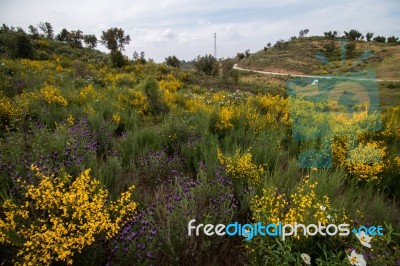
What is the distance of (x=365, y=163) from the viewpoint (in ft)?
12.5

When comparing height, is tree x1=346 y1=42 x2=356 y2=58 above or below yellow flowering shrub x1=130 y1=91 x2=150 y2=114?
above

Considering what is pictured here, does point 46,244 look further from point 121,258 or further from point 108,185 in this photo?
point 108,185

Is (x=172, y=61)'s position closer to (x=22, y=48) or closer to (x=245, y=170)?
(x=22, y=48)

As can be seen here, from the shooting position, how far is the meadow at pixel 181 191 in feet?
6.75

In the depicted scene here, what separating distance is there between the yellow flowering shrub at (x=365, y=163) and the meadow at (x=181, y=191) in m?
0.02

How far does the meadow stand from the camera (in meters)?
2.06

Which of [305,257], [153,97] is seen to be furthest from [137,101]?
[305,257]

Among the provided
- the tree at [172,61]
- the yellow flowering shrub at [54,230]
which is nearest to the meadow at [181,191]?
the yellow flowering shrub at [54,230]

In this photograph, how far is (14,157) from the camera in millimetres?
2982

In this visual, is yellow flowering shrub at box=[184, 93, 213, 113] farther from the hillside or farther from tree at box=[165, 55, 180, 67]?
the hillside

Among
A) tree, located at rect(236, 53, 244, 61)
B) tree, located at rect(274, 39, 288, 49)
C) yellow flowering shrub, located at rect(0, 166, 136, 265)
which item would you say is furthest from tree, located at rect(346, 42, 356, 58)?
yellow flowering shrub, located at rect(0, 166, 136, 265)

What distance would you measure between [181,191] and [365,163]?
9.35 ft

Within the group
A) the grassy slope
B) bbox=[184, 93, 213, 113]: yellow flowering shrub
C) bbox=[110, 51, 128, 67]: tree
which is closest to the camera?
bbox=[184, 93, 213, 113]: yellow flowering shrub

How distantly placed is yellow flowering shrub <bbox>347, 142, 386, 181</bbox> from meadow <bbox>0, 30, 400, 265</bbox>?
0.02m
